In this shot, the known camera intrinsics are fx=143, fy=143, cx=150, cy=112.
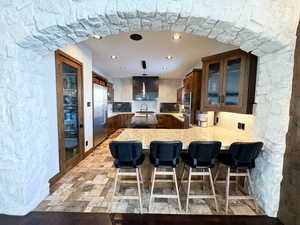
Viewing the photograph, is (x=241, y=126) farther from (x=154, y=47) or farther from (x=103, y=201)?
(x=103, y=201)

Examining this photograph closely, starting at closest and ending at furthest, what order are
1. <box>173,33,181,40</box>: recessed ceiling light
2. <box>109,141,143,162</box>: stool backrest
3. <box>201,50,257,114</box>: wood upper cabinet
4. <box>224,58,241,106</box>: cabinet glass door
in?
1. <box>109,141,143,162</box>: stool backrest
2. <box>201,50,257,114</box>: wood upper cabinet
3. <box>224,58,241,106</box>: cabinet glass door
4. <box>173,33,181,40</box>: recessed ceiling light

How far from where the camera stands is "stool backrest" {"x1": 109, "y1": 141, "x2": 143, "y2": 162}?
1663mm

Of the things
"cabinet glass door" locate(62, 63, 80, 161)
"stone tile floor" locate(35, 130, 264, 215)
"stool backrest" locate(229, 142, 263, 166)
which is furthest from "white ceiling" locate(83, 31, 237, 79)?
"stone tile floor" locate(35, 130, 264, 215)

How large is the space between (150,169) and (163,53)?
2755 millimetres

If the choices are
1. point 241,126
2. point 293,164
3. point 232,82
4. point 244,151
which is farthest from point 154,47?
point 293,164

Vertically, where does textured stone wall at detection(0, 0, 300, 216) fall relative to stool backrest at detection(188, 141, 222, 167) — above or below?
above

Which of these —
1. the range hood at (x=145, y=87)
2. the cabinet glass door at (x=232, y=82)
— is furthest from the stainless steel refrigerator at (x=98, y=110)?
the cabinet glass door at (x=232, y=82)

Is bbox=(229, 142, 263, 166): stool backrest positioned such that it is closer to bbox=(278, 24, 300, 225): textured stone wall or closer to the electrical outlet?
bbox=(278, 24, 300, 225): textured stone wall

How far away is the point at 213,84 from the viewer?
2.65m

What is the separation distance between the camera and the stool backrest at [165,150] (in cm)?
167

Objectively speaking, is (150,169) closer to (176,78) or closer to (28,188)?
(28,188)

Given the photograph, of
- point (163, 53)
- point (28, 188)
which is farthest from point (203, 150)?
point (163, 53)

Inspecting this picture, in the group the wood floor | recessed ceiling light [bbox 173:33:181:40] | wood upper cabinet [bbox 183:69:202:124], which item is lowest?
the wood floor

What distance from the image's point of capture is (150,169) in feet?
7.98
